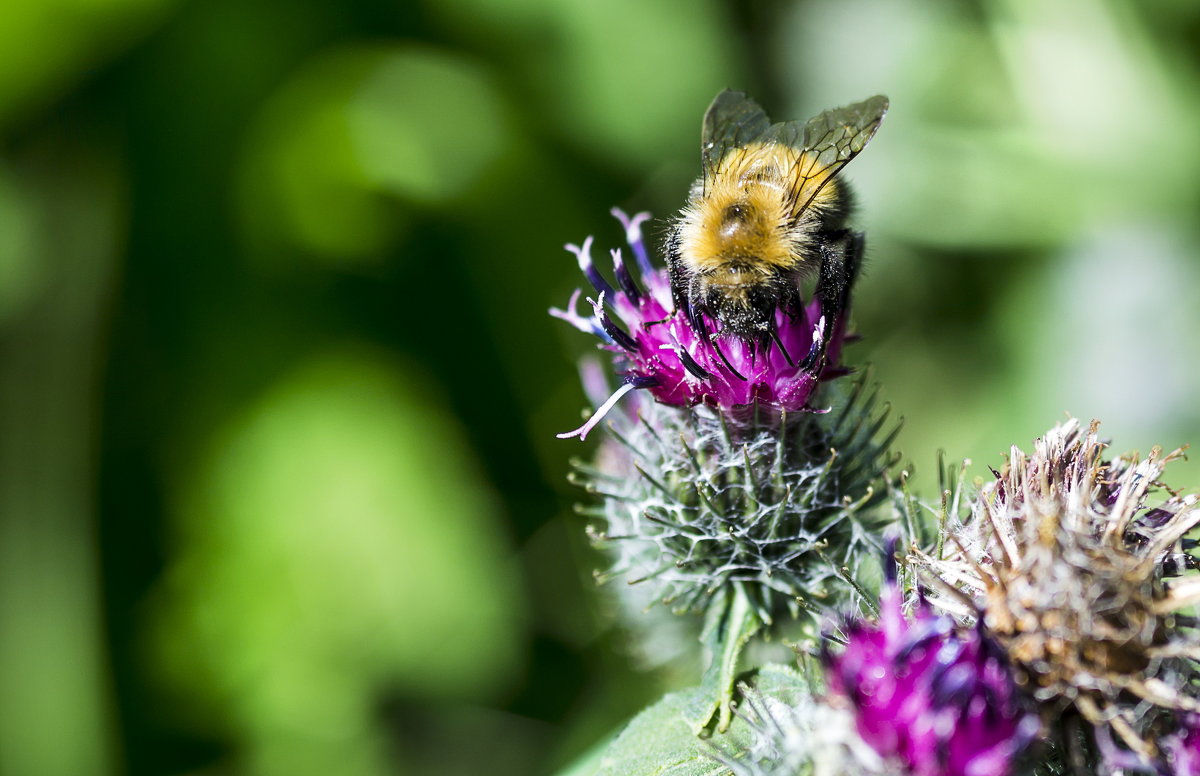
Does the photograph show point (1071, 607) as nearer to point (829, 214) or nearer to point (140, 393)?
point (829, 214)

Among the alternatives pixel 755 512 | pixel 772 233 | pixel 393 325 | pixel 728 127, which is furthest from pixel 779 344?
pixel 393 325

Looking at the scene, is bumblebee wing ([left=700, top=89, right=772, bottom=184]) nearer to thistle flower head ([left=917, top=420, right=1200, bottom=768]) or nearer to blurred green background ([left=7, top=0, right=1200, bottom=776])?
thistle flower head ([left=917, top=420, right=1200, bottom=768])

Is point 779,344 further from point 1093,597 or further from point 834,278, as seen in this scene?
point 1093,597

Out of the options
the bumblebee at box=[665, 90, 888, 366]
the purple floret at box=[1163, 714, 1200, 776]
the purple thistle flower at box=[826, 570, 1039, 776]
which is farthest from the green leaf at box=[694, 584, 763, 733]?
the purple floret at box=[1163, 714, 1200, 776]

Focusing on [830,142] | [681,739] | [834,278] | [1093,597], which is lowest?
[681,739]

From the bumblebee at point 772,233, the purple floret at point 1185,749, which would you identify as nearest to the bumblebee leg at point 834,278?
the bumblebee at point 772,233

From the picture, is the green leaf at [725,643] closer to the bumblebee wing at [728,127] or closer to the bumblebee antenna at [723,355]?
the bumblebee antenna at [723,355]

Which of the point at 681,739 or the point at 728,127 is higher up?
the point at 728,127
